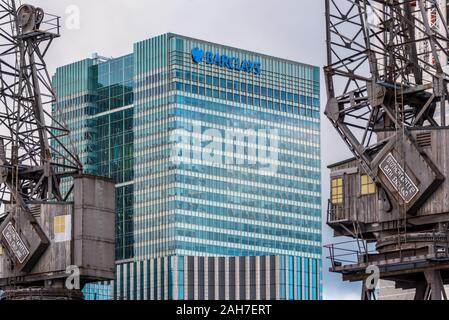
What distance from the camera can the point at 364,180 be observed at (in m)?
65.5

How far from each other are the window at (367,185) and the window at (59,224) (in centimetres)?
2304

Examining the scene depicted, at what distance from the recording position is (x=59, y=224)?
82.6 m

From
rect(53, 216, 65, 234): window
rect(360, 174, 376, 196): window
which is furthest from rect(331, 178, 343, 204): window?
rect(53, 216, 65, 234): window

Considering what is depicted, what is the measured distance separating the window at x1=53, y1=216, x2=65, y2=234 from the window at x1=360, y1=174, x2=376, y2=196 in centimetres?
2304

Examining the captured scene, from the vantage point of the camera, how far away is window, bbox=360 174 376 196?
64938mm

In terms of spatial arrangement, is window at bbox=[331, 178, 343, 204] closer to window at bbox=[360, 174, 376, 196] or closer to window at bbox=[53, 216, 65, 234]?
window at bbox=[360, 174, 376, 196]

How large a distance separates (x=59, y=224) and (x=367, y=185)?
2385 cm

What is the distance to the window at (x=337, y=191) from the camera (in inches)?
2603

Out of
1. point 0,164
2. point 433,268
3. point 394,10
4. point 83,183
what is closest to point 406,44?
point 394,10

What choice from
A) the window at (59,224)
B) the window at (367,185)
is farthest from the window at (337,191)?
the window at (59,224)

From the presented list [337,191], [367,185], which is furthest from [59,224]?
[367,185]

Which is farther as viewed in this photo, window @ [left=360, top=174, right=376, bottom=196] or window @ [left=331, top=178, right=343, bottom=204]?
window @ [left=331, top=178, right=343, bottom=204]
